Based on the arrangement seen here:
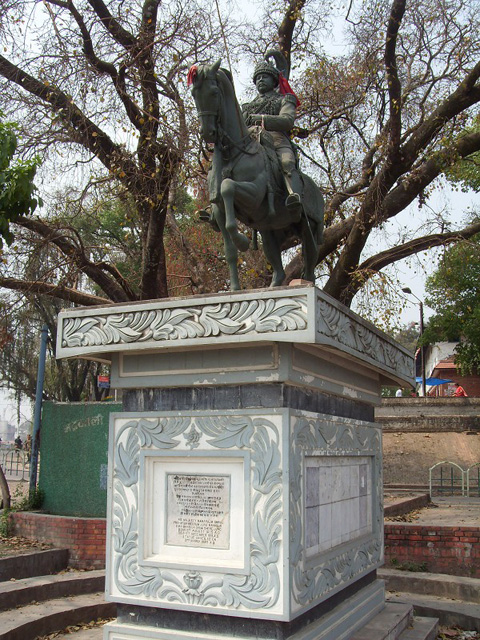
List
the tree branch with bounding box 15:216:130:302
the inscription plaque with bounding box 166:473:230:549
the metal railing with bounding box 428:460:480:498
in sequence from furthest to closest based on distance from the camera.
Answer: the metal railing with bounding box 428:460:480:498 < the tree branch with bounding box 15:216:130:302 < the inscription plaque with bounding box 166:473:230:549

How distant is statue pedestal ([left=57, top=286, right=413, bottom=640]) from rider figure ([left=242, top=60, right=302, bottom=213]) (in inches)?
68.3

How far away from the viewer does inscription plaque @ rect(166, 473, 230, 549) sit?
410 centimetres

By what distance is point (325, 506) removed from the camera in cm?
461

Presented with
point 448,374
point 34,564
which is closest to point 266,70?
point 34,564

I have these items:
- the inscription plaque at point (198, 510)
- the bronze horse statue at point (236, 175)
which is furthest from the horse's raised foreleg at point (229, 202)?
the inscription plaque at point (198, 510)

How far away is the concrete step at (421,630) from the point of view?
5398mm

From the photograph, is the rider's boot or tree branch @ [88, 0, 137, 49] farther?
tree branch @ [88, 0, 137, 49]

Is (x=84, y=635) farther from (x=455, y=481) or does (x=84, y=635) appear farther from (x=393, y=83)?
(x=455, y=481)

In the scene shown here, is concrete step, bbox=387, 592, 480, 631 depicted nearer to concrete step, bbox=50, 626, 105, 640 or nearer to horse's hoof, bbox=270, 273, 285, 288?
concrete step, bbox=50, 626, 105, 640

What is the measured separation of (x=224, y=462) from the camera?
413 cm

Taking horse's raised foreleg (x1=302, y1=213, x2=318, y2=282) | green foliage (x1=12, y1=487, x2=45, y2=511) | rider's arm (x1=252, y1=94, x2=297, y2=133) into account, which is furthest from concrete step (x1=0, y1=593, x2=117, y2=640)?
rider's arm (x1=252, y1=94, x2=297, y2=133)

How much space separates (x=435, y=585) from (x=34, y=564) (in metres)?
4.48

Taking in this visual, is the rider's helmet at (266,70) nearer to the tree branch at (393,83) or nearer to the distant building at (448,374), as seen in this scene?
the tree branch at (393,83)

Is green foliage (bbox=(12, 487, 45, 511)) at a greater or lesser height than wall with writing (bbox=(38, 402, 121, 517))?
lesser
